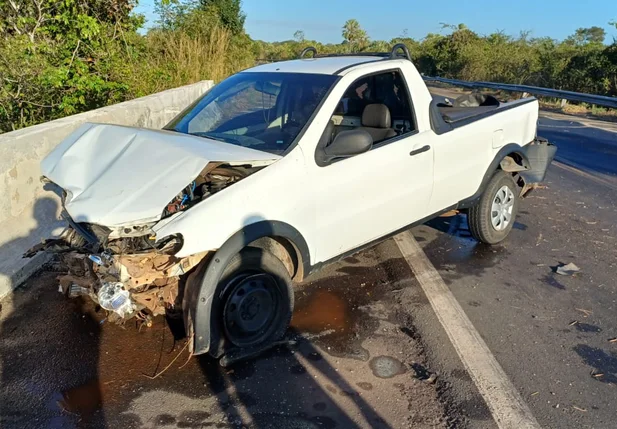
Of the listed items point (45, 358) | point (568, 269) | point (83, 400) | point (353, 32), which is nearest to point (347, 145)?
point (83, 400)

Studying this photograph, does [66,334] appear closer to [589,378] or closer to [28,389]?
[28,389]

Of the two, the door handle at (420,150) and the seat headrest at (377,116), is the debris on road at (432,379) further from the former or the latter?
the seat headrest at (377,116)

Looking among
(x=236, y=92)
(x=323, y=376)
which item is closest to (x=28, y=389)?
(x=323, y=376)

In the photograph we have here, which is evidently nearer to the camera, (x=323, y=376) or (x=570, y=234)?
(x=323, y=376)

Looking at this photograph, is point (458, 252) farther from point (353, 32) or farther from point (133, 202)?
point (353, 32)

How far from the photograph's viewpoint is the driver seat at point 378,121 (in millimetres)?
4512

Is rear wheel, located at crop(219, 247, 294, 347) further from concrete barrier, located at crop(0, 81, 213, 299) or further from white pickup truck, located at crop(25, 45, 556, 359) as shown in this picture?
concrete barrier, located at crop(0, 81, 213, 299)

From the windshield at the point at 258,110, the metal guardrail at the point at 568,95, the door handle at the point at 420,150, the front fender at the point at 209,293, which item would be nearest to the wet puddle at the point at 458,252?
the door handle at the point at 420,150

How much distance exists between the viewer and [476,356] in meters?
3.53

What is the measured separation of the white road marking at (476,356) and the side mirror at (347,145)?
1.53 meters

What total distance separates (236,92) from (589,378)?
355 cm

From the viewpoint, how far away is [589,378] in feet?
10.8

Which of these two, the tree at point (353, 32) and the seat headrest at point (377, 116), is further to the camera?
the tree at point (353, 32)

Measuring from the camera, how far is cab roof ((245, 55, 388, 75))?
14.1ft
